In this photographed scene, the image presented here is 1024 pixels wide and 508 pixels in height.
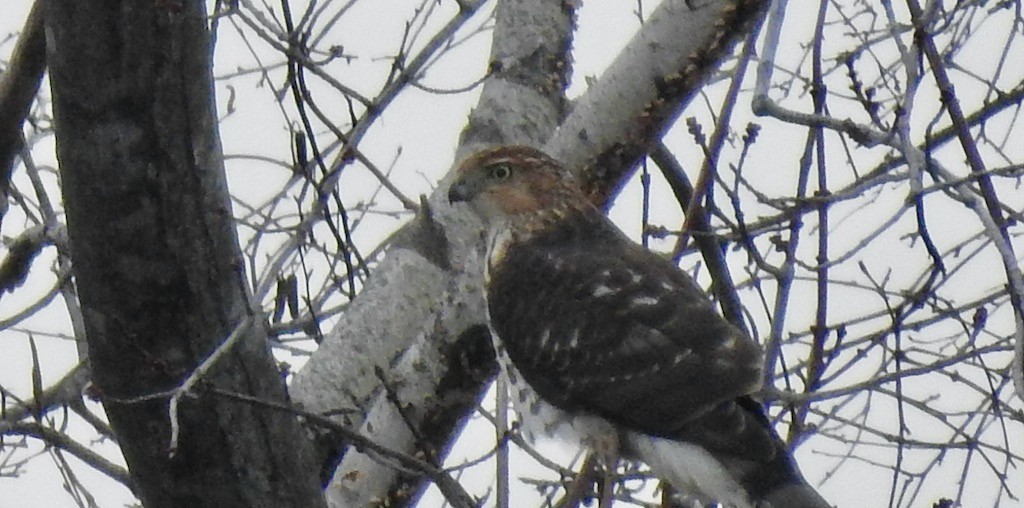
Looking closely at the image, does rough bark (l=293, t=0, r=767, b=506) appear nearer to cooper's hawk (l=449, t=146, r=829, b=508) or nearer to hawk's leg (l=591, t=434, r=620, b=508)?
cooper's hawk (l=449, t=146, r=829, b=508)

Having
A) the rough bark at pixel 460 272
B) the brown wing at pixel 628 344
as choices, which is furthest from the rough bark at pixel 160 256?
the brown wing at pixel 628 344

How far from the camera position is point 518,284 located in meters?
4.12

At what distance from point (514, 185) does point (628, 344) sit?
34.1 inches

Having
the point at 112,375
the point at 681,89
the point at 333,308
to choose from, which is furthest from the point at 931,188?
the point at 333,308

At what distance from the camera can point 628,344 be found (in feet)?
12.8

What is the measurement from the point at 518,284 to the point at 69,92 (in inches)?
75.6

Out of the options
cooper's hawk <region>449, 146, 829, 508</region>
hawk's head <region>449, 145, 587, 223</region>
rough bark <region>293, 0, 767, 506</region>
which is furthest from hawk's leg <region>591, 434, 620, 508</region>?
hawk's head <region>449, 145, 587, 223</region>

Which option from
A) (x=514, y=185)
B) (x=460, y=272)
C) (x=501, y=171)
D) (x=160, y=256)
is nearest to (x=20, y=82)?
(x=160, y=256)

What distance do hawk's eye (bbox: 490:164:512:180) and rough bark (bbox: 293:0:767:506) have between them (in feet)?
0.91

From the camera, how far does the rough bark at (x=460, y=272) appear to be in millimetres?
3773

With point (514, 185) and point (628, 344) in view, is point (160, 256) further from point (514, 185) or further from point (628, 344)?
point (514, 185)

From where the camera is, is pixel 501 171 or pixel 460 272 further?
pixel 501 171

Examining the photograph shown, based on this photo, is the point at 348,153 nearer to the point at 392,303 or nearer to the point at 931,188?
the point at 392,303

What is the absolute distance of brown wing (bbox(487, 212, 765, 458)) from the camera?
370 cm
